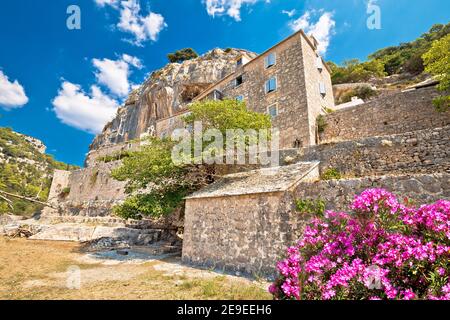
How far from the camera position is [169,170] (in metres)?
12.0

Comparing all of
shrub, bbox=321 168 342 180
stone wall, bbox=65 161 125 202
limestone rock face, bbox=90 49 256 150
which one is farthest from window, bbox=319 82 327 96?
stone wall, bbox=65 161 125 202

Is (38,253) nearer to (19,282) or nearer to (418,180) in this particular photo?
(19,282)

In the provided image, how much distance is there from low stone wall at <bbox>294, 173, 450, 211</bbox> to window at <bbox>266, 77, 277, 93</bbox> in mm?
16406

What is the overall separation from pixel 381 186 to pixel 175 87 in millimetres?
33814

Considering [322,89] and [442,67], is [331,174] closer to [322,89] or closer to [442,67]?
[442,67]

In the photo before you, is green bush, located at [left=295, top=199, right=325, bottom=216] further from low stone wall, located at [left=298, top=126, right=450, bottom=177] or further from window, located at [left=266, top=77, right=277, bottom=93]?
window, located at [left=266, top=77, right=277, bottom=93]

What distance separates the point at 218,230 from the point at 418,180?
21.4 ft

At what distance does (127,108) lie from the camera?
45.0m

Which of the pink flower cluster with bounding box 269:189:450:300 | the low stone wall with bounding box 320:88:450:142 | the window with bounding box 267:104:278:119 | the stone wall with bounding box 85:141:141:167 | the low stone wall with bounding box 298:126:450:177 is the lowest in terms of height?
the pink flower cluster with bounding box 269:189:450:300

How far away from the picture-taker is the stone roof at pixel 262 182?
782 cm

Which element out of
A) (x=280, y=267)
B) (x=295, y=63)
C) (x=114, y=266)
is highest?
(x=295, y=63)

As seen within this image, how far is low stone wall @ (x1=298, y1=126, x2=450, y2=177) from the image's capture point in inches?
321

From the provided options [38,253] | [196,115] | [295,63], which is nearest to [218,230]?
[196,115]

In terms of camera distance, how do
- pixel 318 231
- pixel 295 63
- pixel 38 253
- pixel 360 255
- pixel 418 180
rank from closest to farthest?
pixel 360 255
pixel 318 231
pixel 418 180
pixel 38 253
pixel 295 63
